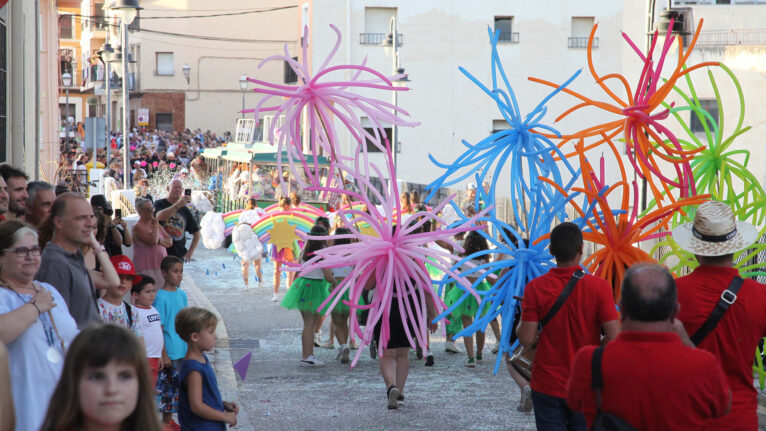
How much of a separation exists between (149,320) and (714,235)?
4193mm

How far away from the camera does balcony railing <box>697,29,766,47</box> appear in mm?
23469

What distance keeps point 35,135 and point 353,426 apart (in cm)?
834

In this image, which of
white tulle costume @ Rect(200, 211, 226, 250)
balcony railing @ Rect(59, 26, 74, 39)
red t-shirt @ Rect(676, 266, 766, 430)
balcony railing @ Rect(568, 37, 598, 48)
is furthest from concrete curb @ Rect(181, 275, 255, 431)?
balcony railing @ Rect(59, 26, 74, 39)

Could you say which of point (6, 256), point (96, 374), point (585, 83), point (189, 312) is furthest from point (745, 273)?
point (585, 83)

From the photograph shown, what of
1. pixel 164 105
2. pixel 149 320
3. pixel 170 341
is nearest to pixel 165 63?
Answer: pixel 164 105

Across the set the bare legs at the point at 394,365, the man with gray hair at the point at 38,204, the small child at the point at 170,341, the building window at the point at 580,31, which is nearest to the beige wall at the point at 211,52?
the building window at the point at 580,31

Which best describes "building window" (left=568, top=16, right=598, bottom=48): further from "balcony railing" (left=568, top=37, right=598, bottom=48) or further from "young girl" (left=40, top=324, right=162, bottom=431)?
"young girl" (left=40, top=324, right=162, bottom=431)

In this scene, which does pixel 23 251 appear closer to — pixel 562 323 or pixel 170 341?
pixel 562 323

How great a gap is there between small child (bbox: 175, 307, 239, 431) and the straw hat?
8.55 ft

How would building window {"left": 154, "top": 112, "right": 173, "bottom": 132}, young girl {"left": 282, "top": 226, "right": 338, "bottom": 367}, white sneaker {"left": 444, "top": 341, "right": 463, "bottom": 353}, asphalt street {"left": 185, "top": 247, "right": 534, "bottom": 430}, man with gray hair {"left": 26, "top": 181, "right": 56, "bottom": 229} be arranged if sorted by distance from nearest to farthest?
Result: man with gray hair {"left": 26, "top": 181, "right": 56, "bottom": 229} < asphalt street {"left": 185, "top": 247, "right": 534, "bottom": 430} < young girl {"left": 282, "top": 226, "right": 338, "bottom": 367} < white sneaker {"left": 444, "top": 341, "right": 463, "bottom": 353} < building window {"left": 154, "top": 112, "right": 173, "bottom": 132}

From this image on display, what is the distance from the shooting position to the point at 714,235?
15.2 feet

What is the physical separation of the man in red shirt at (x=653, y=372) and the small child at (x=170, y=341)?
4.42 meters

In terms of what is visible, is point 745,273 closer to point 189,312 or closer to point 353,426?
point 353,426

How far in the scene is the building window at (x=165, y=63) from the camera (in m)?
54.7
